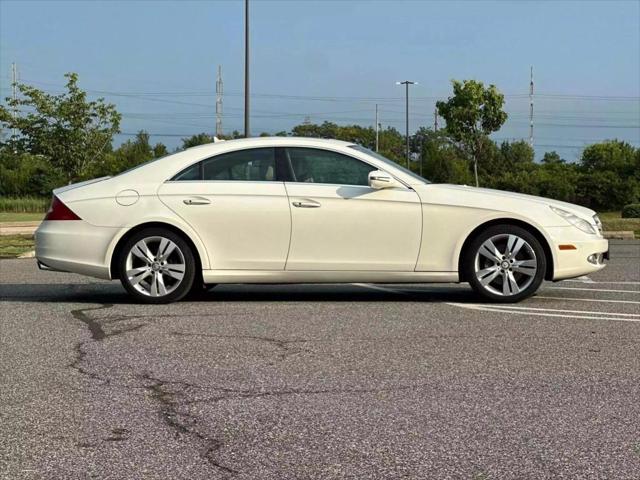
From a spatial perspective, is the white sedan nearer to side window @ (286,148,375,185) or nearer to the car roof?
side window @ (286,148,375,185)

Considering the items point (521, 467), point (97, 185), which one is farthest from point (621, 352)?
point (97, 185)

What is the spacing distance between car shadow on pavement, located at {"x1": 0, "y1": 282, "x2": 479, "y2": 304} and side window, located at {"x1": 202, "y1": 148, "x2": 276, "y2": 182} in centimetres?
118

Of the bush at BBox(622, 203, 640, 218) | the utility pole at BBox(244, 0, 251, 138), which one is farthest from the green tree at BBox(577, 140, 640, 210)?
the utility pole at BBox(244, 0, 251, 138)

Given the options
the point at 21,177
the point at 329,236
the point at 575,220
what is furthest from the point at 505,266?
the point at 21,177

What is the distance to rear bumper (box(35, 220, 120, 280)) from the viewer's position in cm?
837

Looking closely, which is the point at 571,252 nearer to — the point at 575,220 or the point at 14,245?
the point at 575,220

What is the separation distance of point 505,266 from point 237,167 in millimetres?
2537

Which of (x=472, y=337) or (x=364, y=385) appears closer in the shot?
(x=364, y=385)

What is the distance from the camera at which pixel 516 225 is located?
8328 millimetres

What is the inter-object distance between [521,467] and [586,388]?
4.93 ft

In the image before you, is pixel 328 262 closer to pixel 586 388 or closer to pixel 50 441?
pixel 586 388

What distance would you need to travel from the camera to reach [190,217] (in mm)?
8320

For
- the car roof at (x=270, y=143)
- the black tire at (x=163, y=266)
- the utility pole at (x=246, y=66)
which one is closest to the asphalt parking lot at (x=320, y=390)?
the black tire at (x=163, y=266)

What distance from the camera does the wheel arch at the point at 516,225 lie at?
8.30 metres
